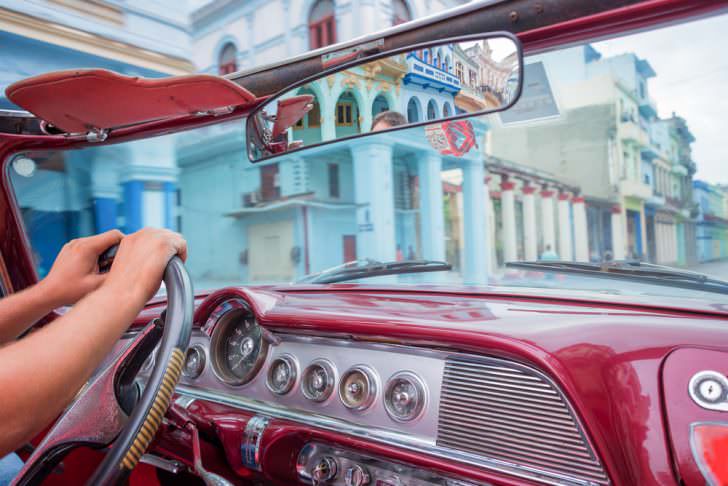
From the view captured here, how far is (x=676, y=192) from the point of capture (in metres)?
1.83

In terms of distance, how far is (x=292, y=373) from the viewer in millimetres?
1429

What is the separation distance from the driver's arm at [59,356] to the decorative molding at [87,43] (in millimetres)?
2633

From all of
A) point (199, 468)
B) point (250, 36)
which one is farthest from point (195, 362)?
point (250, 36)

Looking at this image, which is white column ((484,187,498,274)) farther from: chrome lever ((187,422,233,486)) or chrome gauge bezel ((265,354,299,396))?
chrome lever ((187,422,233,486))

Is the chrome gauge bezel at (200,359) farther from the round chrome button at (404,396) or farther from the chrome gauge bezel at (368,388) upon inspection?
the round chrome button at (404,396)

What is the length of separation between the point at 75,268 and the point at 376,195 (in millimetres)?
2626

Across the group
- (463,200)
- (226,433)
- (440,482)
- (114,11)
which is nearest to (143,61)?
(114,11)

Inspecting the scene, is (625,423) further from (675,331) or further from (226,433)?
(226,433)

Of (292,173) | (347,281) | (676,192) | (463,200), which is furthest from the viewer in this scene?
(292,173)

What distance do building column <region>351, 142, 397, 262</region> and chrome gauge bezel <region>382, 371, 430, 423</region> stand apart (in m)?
1.58

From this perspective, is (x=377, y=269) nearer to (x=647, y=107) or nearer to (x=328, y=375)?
(x=328, y=375)

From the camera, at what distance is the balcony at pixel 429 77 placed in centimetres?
147

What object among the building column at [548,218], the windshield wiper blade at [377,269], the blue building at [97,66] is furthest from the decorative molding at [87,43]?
the building column at [548,218]

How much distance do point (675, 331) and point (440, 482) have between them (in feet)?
1.83
